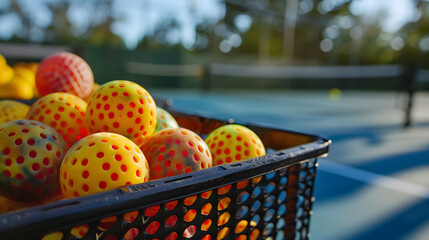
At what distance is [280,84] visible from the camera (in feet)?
46.1

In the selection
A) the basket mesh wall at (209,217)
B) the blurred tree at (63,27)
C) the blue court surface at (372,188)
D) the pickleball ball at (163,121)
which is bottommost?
the blue court surface at (372,188)

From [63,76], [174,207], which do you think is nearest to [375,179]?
[174,207]

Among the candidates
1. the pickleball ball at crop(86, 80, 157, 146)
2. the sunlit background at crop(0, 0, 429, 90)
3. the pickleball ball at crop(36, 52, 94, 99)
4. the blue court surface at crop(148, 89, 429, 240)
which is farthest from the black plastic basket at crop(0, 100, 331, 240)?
the sunlit background at crop(0, 0, 429, 90)

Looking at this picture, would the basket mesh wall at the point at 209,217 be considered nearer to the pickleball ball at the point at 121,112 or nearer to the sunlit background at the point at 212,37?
the pickleball ball at the point at 121,112

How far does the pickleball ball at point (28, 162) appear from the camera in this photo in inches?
30.1

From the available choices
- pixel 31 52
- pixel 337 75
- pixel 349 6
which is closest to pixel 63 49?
pixel 31 52

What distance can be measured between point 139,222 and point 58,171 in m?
0.38

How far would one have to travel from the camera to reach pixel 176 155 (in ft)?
2.89

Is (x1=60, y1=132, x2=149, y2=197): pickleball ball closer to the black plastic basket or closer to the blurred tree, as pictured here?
the black plastic basket

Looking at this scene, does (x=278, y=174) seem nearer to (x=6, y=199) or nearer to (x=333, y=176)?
(x=6, y=199)

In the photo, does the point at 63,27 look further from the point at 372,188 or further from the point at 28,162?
the point at 28,162

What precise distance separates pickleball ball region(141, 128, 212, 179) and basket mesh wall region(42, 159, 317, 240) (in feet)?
0.30

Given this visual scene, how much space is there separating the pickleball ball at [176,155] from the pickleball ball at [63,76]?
0.75m

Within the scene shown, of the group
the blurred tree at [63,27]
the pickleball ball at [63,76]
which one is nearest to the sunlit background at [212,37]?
the blurred tree at [63,27]
